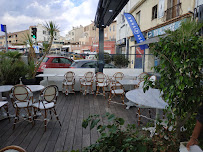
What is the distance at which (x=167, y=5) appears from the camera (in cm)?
943

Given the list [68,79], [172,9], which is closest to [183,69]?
[68,79]

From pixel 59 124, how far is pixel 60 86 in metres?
3.52

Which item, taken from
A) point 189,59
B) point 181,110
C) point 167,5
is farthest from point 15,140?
point 167,5

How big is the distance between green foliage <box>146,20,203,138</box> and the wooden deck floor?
6.45ft

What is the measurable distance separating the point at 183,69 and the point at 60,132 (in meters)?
2.85

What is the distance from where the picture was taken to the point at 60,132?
3406mm

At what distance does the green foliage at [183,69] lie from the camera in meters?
1.41

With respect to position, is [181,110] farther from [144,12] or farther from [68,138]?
[144,12]

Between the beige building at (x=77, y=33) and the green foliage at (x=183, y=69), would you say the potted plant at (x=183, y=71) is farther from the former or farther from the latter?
the beige building at (x=77, y=33)

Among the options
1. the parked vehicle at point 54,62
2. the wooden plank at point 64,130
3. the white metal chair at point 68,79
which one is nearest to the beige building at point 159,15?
the white metal chair at point 68,79

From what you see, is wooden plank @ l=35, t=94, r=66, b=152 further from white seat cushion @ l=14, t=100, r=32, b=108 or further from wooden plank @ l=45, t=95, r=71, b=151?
white seat cushion @ l=14, t=100, r=32, b=108

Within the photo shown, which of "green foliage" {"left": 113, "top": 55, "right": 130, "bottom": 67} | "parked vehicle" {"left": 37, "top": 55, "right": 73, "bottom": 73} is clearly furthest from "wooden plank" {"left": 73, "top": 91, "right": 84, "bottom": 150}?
"parked vehicle" {"left": 37, "top": 55, "right": 73, "bottom": 73}

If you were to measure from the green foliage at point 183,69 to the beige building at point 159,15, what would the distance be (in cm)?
539

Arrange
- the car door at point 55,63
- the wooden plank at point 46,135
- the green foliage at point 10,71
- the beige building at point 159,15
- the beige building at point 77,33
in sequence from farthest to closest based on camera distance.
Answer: the beige building at point 77,33
the car door at point 55,63
the beige building at point 159,15
the green foliage at point 10,71
the wooden plank at point 46,135
